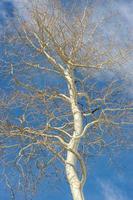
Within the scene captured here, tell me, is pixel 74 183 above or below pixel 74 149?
below

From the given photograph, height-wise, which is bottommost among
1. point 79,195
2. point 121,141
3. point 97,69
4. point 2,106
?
point 79,195

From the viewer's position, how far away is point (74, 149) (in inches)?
413

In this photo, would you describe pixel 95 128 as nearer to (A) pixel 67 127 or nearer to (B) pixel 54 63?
(A) pixel 67 127

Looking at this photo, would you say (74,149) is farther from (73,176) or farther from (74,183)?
(74,183)

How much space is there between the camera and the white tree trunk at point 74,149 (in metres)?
9.80

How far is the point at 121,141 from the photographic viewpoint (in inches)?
462

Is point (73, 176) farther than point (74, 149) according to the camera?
No

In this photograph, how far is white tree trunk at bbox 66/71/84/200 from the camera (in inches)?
386

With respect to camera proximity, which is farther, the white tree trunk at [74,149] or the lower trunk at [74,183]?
the white tree trunk at [74,149]

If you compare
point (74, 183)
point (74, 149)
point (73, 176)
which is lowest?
point (74, 183)

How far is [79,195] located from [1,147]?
205 cm

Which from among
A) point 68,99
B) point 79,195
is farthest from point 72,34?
point 79,195

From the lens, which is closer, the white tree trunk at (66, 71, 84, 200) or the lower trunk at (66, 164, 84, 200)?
the lower trunk at (66, 164, 84, 200)

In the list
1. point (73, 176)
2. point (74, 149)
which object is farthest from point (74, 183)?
point (74, 149)
